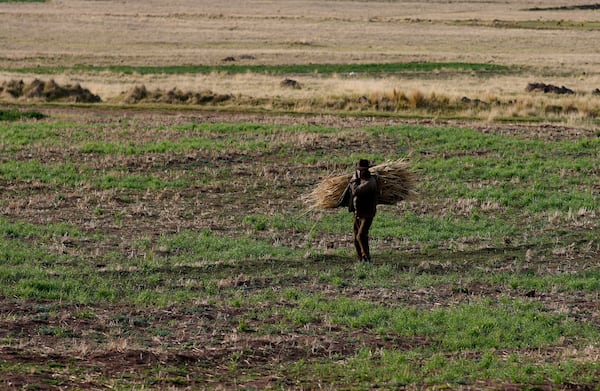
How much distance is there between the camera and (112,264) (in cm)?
1568

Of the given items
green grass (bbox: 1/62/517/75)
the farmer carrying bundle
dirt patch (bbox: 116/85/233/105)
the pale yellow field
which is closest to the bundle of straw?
the farmer carrying bundle

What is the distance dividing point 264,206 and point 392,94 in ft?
61.7

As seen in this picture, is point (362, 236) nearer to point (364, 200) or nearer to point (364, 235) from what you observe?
point (364, 235)

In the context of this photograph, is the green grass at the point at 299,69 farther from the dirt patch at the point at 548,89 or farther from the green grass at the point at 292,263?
the green grass at the point at 292,263

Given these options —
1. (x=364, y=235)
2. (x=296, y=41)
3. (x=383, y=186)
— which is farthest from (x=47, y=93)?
(x=296, y=41)

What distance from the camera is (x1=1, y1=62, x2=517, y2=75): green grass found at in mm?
55906

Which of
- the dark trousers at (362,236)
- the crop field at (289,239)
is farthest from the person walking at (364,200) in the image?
the crop field at (289,239)

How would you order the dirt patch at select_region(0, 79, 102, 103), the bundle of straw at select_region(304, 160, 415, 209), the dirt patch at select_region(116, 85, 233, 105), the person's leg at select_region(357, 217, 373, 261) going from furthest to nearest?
the dirt patch at select_region(0, 79, 102, 103) < the dirt patch at select_region(116, 85, 233, 105) < the bundle of straw at select_region(304, 160, 415, 209) < the person's leg at select_region(357, 217, 373, 261)

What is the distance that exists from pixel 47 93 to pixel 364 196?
1057 inches

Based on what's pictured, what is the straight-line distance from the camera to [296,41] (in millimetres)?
83000

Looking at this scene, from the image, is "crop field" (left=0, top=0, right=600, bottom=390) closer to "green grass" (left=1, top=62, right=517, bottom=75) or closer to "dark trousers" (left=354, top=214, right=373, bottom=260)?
"dark trousers" (left=354, top=214, right=373, bottom=260)

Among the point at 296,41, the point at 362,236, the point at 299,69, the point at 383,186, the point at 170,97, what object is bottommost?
the point at 296,41

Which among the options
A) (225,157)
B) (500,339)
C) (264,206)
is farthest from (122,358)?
(225,157)

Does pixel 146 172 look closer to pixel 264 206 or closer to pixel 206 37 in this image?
pixel 264 206
